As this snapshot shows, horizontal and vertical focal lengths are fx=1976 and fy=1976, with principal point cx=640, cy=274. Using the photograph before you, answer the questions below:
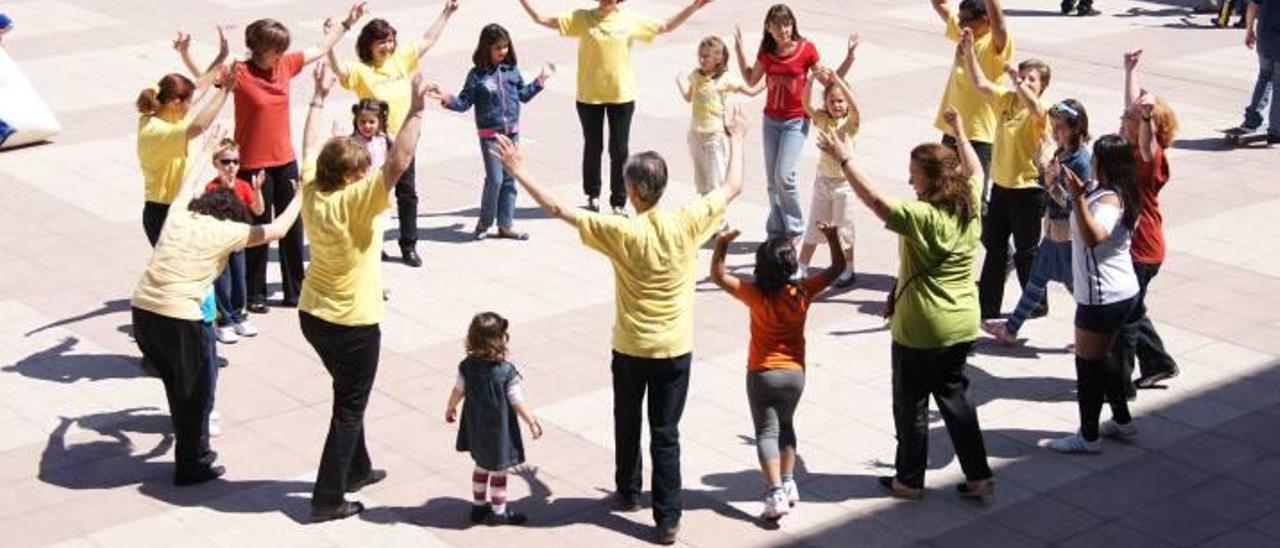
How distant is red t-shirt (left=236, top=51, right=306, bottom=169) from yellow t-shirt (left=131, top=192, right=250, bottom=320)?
2.82 m

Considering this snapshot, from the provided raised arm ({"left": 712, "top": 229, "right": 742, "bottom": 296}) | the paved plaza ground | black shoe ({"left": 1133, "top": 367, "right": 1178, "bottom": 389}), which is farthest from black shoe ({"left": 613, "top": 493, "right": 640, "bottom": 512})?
black shoe ({"left": 1133, "top": 367, "right": 1178, "bottom": 389})

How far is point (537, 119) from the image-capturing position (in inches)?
690

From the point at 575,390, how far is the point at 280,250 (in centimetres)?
259

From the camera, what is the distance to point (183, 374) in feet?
31.5

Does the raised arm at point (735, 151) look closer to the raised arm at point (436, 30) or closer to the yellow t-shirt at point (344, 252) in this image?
the yellow t-shirt at point (344, 252)

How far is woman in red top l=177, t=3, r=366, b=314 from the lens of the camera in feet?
40.5

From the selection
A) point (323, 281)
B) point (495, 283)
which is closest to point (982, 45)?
point (495, 283)

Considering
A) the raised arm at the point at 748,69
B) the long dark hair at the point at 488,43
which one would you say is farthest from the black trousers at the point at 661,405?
the long dark hair at the point at 488,43

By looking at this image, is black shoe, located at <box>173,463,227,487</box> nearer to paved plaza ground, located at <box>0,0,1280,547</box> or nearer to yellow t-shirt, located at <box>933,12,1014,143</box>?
paved plaza ground, located at <box>0,0,1280,547</box>

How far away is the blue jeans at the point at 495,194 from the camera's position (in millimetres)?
13922

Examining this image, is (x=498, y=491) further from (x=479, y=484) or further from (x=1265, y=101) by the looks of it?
(x=1265, y=101)

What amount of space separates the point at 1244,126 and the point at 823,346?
22.3 ft

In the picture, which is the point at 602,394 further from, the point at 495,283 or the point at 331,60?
the point at 331,60

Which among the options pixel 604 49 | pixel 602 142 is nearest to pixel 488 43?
pixel 604 49
